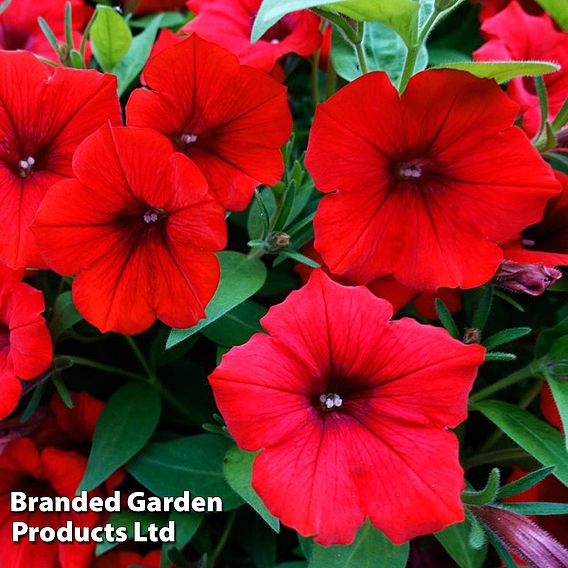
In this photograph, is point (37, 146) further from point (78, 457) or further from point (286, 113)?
point (78, 457)

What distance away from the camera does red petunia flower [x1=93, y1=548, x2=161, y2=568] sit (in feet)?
2.90

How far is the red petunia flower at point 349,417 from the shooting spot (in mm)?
624

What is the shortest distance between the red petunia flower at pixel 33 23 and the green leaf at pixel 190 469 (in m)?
0.60

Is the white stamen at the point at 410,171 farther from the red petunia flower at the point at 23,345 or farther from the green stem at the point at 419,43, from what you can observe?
the red petunia flower at the point at 23,345

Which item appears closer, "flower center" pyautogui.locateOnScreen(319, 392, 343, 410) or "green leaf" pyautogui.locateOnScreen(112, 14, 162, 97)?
"flower center" pyautogui.locateOnScreen(319, 392, 343, 410)

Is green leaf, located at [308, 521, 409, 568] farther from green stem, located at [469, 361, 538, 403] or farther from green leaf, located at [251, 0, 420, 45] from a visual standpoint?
green leaf, located at [251, 0, 420, 45]

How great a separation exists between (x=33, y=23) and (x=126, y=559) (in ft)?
2.54

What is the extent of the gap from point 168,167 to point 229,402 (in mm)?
230

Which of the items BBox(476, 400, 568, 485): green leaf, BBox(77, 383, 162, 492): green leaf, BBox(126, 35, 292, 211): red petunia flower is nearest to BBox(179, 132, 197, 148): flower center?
BBox(126, 35, 292, 211): red petunia flower

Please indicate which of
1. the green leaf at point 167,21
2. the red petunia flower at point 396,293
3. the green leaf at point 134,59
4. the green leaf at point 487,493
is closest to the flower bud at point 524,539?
the green leaf at point 487,493

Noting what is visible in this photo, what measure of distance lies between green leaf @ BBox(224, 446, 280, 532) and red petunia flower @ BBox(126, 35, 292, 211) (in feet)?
0.87

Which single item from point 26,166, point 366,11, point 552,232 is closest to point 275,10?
point 366,11

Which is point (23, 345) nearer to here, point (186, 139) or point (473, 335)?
point (186, 139)

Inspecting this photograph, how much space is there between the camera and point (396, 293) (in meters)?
0.78
